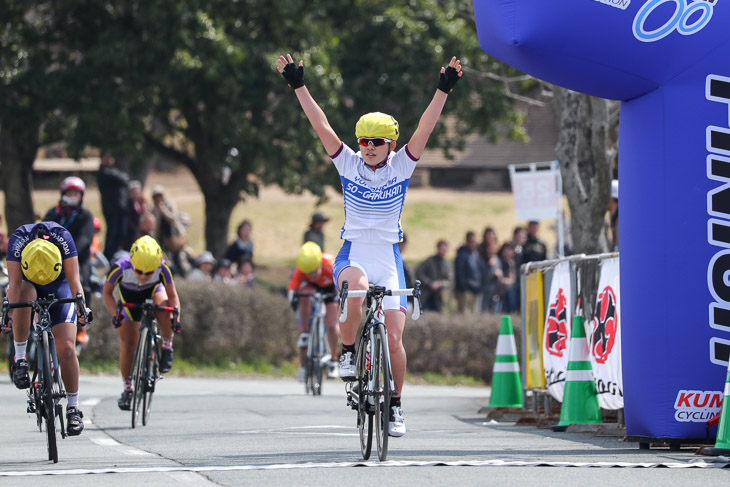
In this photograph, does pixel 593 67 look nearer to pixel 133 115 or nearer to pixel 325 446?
pixel 325 446

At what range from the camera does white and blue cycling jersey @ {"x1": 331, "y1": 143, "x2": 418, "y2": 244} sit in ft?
30.0

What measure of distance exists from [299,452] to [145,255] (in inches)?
126

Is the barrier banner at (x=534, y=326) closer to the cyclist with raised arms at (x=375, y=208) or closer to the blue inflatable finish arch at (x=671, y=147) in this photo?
the blue inflatable finish arch at (x=671, y=147)

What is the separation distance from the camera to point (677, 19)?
30.7 ft

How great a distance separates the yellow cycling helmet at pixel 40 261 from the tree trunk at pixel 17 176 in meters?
21.2

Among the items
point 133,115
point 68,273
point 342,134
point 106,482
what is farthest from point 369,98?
point 106,482

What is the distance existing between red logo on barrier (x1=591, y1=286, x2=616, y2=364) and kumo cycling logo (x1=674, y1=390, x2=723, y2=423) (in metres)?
1.75

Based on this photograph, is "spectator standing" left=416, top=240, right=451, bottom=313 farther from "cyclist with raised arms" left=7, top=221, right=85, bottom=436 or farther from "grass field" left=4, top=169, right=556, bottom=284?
"cyclist with raised arms" left=7, top=221, right=85, bottom=436

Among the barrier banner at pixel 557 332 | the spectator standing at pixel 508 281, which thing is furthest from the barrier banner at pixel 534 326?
the spectator standing at pixel 508 281

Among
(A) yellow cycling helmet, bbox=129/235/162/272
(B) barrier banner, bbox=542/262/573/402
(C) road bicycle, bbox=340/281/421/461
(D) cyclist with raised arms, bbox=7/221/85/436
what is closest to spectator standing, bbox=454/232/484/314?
(B) barrier banner, bbox=542/262/573/402

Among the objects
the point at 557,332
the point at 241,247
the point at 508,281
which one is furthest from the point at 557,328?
the point at 508,281

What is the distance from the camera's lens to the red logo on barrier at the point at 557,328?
12.4 metres

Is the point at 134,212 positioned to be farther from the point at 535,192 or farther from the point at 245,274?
the point at 535,192

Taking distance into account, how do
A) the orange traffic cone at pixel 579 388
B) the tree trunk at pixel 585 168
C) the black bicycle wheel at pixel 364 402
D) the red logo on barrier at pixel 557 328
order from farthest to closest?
1. the tree trunk at pixel 585 168
2. the red logo on barrier at pixel 557 328
3. the orange traffic cone at pixel 579 388
4. the black bicycle wheel at pixel 364 402
